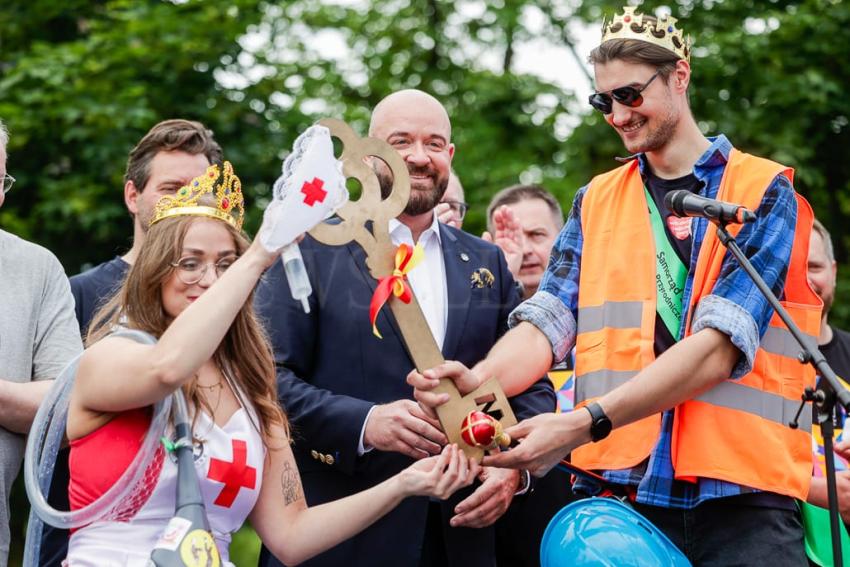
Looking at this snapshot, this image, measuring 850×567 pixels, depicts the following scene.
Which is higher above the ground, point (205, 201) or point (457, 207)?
point (205, 201)

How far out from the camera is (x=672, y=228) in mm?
4250

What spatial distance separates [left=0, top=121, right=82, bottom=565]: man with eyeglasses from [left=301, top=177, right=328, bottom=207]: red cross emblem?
149 cm

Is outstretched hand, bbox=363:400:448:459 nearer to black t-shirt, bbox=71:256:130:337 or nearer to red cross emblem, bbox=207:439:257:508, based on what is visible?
red cross emblem, bbox=207:439:257:508

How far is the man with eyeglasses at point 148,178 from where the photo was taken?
17.4ft

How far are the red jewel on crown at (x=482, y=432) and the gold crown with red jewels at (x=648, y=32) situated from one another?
1.47 meters

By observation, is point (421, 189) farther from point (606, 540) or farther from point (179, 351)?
point (179, 351)

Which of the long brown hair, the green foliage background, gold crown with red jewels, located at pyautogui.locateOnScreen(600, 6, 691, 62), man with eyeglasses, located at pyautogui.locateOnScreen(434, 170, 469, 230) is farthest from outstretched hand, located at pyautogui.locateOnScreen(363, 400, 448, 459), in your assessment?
the green foliage background

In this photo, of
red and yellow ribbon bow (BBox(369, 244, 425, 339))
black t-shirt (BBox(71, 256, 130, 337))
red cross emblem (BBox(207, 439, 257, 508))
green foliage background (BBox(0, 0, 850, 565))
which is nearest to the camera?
red cross emblem (BBox(207, 439, 257, 508))

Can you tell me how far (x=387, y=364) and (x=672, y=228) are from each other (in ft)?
3.92

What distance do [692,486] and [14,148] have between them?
347 inches

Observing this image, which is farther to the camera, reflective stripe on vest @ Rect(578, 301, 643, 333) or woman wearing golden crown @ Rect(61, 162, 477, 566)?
reflective stripe on vest @ Rect(578, 301, 643, 333)

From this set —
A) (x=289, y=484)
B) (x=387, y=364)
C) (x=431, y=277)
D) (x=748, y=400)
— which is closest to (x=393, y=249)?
(x=289, y=484)

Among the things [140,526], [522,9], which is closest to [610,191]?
[140,526]

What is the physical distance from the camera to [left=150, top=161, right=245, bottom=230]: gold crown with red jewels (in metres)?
3.85
